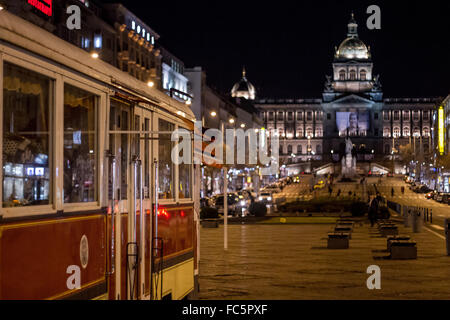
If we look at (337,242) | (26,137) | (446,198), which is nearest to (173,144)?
(26,137)

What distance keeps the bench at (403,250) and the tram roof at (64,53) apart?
35.7ft

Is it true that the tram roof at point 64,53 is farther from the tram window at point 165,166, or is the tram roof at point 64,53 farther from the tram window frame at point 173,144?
the tram window at point 165,166

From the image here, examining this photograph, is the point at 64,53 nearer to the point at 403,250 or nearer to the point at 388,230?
the point at 403,250

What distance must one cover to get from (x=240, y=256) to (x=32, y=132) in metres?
14.0

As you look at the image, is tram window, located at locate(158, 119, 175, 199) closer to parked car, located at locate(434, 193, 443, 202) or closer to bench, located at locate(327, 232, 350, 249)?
bench, located at locate(327, 232, 350, 249)

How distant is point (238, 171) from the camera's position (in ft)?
366

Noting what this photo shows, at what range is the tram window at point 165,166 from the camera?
8.82 metres

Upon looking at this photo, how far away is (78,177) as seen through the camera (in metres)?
6.63

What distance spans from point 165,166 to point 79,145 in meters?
2.49

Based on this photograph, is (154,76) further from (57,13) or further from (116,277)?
(116,277)

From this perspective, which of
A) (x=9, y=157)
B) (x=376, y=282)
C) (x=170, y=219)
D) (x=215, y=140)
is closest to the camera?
(x=9, y=157)

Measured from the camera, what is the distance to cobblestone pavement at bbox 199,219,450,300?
12812 millimetres

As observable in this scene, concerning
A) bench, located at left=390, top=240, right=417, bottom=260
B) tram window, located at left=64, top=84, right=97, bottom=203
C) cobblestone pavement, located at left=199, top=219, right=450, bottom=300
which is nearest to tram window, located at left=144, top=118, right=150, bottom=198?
tram window, located at left=64, top=84, right=97, bottom=203
